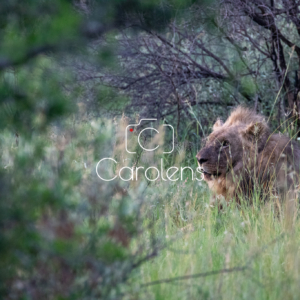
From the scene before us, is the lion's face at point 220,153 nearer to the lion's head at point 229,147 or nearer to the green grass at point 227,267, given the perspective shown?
the lion's head at point 229,147

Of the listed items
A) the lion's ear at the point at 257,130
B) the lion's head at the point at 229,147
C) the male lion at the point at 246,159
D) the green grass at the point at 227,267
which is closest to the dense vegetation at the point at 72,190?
the green grass at the point at 227,267

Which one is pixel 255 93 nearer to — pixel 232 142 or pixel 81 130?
pixel 232 142

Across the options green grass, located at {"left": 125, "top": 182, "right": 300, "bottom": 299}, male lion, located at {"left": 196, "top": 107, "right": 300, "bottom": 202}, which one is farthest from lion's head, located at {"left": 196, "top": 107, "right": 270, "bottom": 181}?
green grass, located at {"left": 125, "top": 182, "right": 300, "bottom": 299}

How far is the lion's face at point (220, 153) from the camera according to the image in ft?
15.2

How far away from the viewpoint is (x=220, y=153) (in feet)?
15.3

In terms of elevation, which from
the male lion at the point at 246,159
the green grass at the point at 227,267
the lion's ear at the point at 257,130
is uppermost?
the lion's ear at the point at 257,130

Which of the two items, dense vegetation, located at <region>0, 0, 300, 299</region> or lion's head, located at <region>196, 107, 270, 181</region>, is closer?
dense vegetation, located at <region>0, 0, 300, 299</region>

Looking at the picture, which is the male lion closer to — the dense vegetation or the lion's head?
the lion's head

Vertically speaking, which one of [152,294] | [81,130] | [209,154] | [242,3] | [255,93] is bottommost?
[152,294]

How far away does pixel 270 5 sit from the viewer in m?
6.08

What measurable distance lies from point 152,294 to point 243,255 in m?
0.82

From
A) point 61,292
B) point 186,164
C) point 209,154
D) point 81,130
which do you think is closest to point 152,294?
point 61,292

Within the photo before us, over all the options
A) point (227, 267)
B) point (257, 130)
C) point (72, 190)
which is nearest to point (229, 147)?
point (257, 130)

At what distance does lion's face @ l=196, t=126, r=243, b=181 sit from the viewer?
462cm
